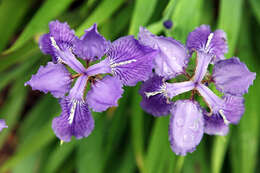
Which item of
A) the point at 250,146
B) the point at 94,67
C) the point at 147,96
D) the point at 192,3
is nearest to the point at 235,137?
the point at 250,146

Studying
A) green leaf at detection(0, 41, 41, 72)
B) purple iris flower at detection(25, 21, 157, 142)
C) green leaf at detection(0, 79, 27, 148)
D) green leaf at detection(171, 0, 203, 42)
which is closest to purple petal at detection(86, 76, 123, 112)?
purple iris flower at detection(25, 21, 157, 142)

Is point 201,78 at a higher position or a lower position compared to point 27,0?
lower

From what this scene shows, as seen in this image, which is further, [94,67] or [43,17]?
[43,17]

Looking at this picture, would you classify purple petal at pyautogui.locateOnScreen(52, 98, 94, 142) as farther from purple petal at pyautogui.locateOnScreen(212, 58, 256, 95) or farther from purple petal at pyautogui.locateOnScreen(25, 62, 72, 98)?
purple petal at pyautogui.locateOnScreen(212, 58, 256, 95)

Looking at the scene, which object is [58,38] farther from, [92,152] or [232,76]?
[92,152]

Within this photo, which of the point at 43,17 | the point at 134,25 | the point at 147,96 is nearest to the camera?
the point at 147,96

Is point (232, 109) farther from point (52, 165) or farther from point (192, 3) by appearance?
point (52, 165)

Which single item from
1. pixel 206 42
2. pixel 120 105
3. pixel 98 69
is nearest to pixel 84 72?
pixel 98 69
